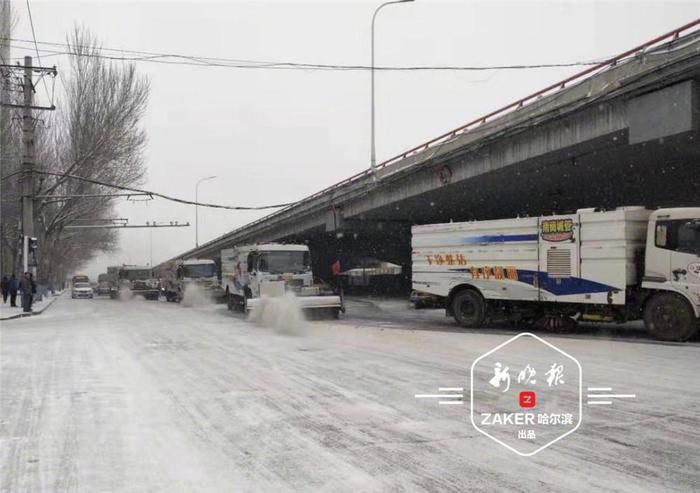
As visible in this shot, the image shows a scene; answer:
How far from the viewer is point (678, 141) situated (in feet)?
55.0

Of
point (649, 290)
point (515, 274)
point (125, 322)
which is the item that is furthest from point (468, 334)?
point (125, 322)

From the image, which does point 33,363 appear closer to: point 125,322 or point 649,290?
point 125,322

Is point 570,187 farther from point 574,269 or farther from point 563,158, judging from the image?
point 574,269

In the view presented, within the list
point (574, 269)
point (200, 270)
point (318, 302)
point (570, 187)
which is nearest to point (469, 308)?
point (574, 269)

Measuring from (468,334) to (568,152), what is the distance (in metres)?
7.74

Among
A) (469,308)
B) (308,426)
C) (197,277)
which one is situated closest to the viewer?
(308,426)

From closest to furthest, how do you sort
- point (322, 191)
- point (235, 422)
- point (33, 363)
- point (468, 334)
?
1. point (235, 422)
2. point (33, 363)
3. point (468, 334)
4. point (322, 191)

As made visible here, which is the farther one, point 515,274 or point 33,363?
point 515,274

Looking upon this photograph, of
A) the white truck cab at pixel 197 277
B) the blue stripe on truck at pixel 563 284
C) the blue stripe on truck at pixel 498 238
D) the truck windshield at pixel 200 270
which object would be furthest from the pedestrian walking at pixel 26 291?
the blue stripe on truck at pixel 563 284

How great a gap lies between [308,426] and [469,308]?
38.6 ft

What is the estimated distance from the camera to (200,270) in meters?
35.9

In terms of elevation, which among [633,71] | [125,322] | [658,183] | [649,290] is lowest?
[125,322]

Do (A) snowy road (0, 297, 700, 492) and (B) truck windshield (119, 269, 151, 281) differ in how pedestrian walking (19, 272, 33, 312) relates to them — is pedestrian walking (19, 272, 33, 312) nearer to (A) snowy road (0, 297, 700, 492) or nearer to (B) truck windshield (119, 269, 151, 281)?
(A) snowy road (0, 297, 700, 492)

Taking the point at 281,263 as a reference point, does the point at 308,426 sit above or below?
below
